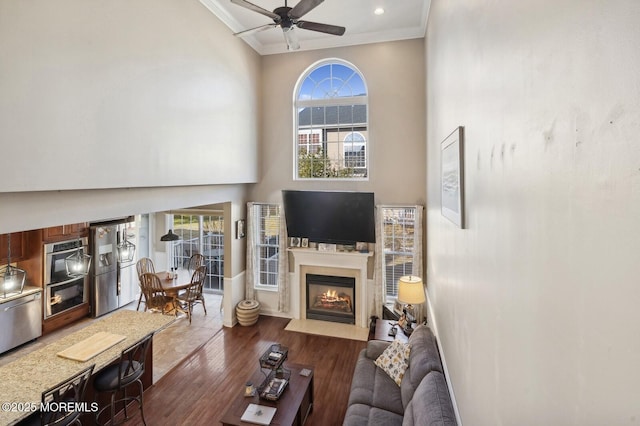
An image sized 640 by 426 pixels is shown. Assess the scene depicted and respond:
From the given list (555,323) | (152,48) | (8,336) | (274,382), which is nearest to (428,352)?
(274,382)

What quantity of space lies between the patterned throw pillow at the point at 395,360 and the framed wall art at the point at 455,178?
1882 mm

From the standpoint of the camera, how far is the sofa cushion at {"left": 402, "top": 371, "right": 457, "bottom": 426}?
7.15ft

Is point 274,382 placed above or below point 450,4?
below

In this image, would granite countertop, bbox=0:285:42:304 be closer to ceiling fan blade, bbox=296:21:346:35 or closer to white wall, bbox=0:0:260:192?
white wall, bbox=0:0:260:192

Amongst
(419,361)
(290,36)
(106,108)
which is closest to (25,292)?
(106,108)

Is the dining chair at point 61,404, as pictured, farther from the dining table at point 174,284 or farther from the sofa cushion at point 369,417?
the dining table at point 174,284

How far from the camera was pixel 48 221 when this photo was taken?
2578 mm

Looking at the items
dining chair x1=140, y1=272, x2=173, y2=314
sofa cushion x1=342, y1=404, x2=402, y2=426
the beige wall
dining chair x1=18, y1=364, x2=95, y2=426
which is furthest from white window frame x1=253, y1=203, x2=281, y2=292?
dining chair x1=18, y1=364, x2=95, y2=426

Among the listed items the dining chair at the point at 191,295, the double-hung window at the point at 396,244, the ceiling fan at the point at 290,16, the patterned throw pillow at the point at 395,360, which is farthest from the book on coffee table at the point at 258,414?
the ceiling fan at the point at 290,16

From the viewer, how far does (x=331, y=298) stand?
6.14 metres

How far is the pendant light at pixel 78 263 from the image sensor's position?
5.72 m

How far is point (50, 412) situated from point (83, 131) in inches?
97.4

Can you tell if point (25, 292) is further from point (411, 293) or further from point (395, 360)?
point (411, 293)

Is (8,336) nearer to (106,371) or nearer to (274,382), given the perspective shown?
(106,371)
